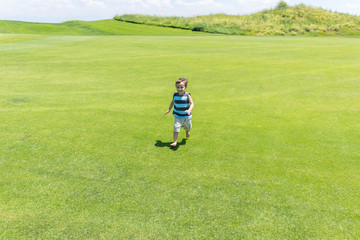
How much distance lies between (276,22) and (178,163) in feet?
209

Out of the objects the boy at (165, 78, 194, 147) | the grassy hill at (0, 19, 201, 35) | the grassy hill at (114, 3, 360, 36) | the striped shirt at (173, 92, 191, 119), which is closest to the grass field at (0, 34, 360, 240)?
the boy at (165, 78, 194, 147)

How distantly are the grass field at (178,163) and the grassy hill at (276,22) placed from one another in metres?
44.5

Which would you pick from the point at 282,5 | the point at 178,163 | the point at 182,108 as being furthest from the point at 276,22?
the point at 178,163

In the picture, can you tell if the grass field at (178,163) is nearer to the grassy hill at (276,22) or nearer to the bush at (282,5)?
the grassy hill at (276,22)

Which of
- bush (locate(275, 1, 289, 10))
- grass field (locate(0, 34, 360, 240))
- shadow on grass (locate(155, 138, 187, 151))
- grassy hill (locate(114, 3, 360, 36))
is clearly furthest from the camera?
bush (locate(275, 1, 289, 10))

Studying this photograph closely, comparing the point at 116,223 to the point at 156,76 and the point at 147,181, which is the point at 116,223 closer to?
the point at 147,181

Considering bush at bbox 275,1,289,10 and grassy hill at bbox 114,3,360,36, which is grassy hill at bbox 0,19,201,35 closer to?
grassy hill at bbox 114,3,360,36

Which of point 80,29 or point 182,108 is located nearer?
point 182,108

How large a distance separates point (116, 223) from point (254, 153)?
126 inches

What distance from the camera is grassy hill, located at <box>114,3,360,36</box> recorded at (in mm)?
53188

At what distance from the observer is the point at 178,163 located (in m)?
5.25

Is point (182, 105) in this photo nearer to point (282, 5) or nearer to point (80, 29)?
point (80, 29)

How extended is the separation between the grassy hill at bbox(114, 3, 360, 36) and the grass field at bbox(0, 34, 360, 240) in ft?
146

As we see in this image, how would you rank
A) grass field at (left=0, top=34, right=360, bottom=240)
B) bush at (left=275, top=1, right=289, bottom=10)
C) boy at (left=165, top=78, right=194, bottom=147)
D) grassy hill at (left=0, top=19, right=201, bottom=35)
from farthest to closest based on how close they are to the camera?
bush at (left=275, top=1, right=289, bottom=10)
grassy hill at (left=0, top=19, right=201, bottom=35)
boy at (left=165, top=78, right=194, bottom=147)
grass field at (left=0, top=34, right=360, bottom=240)
